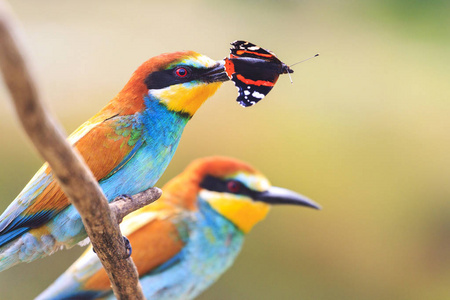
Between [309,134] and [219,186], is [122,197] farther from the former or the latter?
[309,134]

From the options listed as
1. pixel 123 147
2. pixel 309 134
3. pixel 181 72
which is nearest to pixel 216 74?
pixel 181 72

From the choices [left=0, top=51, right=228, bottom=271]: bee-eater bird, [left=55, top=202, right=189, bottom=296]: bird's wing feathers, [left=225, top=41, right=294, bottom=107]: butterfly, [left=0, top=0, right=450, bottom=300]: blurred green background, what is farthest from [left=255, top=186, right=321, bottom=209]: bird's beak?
[left=0, top=0, right=450, bottom=300]: blurred green background

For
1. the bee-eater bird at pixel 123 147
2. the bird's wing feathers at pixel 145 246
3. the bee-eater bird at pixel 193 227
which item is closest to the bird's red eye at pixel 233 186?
the bee-eater bird at pixel 193 227

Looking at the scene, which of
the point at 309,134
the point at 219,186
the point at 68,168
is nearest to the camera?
the point at 68,168

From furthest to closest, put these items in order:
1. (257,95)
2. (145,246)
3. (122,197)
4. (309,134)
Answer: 1. (309,134)
2. (145,246)
3. (122,197)
4. (257,95)

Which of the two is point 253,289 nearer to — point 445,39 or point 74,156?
point 74,156

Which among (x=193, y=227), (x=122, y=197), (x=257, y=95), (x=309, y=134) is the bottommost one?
(x=309, y=134)

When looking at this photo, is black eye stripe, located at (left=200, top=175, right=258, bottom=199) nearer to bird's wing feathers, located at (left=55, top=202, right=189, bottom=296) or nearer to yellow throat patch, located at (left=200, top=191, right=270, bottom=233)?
yellow throat patch, located at (left=200, top=191, right=270, bottom=233)
